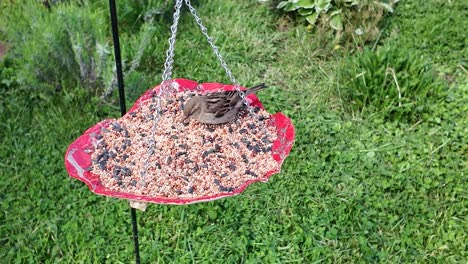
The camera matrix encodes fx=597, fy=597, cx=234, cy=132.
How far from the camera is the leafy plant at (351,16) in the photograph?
16.9ft

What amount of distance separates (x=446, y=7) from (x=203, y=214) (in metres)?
3.33

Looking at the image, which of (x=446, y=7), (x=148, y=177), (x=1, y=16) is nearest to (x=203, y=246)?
(x=148, y=177)

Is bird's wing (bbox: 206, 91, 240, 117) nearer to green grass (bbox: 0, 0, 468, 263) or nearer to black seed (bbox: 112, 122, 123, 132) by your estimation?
black seed (bbox: 112, 122, 123, 132)

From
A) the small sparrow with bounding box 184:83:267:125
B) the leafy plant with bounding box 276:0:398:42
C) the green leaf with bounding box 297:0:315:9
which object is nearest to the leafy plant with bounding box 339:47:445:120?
the leafy plant with bounding box 276:0:398:42

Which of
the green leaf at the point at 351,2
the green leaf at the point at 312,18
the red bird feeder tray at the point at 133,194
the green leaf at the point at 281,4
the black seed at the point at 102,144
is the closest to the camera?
the red bird feeder tray at the point at 133,194

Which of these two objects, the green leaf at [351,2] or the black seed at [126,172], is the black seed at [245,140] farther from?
the green leaf at [351,2]

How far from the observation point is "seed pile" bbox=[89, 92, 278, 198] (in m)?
2.42

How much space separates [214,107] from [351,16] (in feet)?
9.53

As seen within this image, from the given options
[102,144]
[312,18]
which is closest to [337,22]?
[312,18]

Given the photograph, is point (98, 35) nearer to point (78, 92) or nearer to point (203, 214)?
point (78, 92)

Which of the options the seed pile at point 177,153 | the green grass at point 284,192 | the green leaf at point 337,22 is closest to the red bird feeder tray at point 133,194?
the seed pile at point 177,153

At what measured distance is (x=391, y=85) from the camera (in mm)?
4492

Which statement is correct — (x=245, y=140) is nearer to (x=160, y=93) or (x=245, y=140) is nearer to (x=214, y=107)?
(x=214, y=107)

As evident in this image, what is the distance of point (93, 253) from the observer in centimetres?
348
